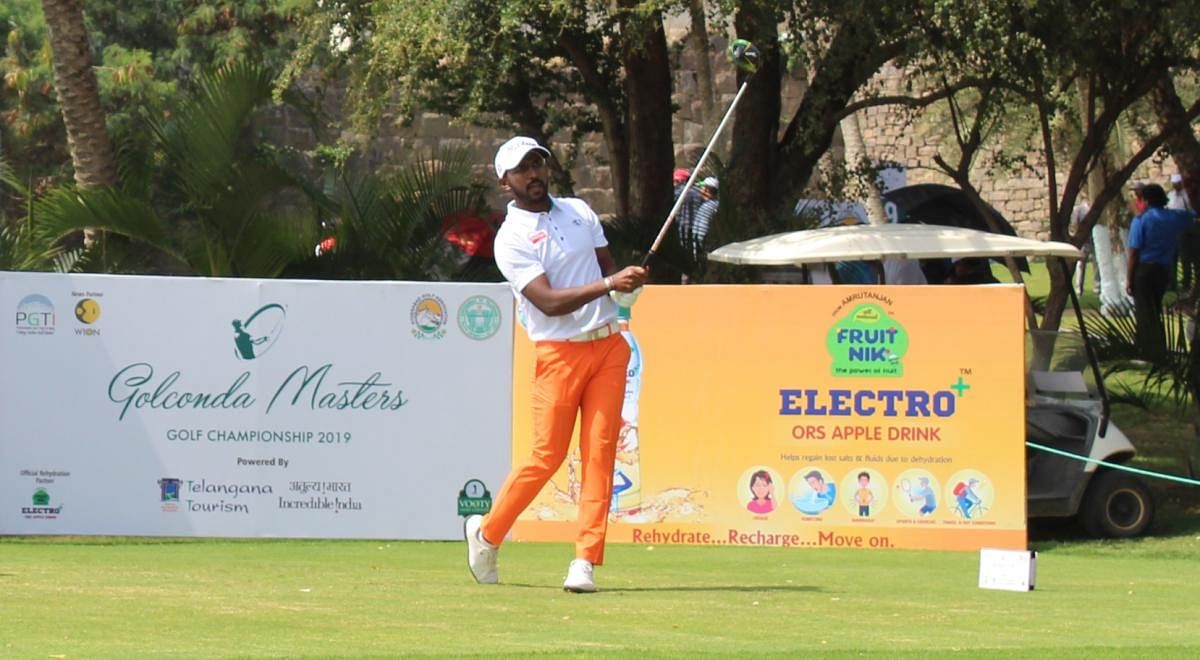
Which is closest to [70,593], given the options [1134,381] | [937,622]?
[937,622]

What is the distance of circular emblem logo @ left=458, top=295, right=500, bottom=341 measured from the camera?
1077cm

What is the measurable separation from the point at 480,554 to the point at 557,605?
2.95 feet

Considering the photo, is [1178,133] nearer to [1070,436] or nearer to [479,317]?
[1070,436]

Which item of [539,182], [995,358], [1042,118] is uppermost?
[1042,118]

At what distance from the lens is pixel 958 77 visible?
15727mm

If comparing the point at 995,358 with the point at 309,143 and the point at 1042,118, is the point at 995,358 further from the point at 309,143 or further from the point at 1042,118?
the point at 309,143

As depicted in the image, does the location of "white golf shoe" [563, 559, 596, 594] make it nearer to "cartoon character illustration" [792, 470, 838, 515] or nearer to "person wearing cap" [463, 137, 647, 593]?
"person wearing cap" [463, 137, 647, 593]

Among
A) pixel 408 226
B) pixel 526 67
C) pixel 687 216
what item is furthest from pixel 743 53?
pixel 526 67

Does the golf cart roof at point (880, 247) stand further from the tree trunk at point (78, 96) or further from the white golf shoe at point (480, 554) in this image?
the tree trunk at point (78, 96)

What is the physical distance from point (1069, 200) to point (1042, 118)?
2.33 ft

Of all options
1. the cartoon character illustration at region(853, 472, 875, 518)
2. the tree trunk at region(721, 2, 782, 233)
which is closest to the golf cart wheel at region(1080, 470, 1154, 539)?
the cartoon character illustration at region(853, 472, 875, 518)

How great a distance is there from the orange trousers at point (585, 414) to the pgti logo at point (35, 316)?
13.7ft

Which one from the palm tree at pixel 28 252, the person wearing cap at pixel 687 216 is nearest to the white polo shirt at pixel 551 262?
the person wearing cap at pixel 687 216

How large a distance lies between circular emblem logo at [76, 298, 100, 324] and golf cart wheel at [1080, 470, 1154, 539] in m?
6.35
